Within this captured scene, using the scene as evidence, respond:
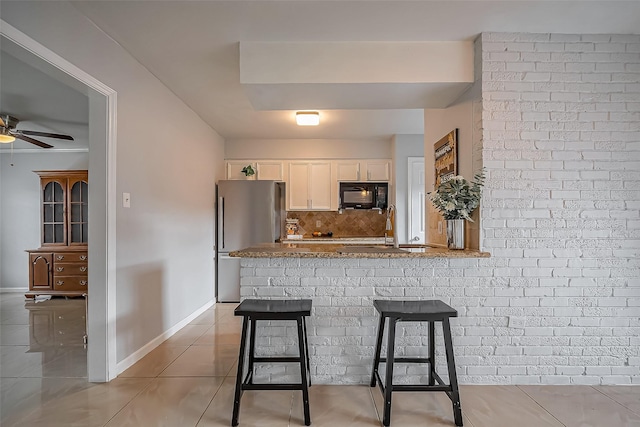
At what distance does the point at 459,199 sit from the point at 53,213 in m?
6.18

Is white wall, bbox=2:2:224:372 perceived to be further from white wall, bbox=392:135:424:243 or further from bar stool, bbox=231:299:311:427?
white wall, bbox=392:135:424:243

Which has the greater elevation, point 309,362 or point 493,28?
point 493,28

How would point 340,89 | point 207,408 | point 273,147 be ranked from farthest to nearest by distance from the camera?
point 273,147 < point 340,89 < point 207,408

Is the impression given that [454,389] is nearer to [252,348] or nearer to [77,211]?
[252,348]

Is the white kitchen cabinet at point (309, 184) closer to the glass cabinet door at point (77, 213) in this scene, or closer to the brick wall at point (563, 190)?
the glass cabinet door at point (77, 213)

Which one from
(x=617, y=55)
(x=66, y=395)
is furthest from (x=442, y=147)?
(x=66, y=395)

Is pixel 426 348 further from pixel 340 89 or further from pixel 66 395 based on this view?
pixel 66 395

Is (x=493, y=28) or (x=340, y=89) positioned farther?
(x=340, y=89)

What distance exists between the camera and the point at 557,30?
8.32 ft

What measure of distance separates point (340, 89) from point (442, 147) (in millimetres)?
1167

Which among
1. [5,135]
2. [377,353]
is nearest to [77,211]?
[5,135]

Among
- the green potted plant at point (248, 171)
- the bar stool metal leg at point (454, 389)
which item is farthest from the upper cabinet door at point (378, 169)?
the bar stool metal leg at point (454, 389)

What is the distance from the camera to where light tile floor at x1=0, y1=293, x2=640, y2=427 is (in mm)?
2084

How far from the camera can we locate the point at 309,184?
5.87m
